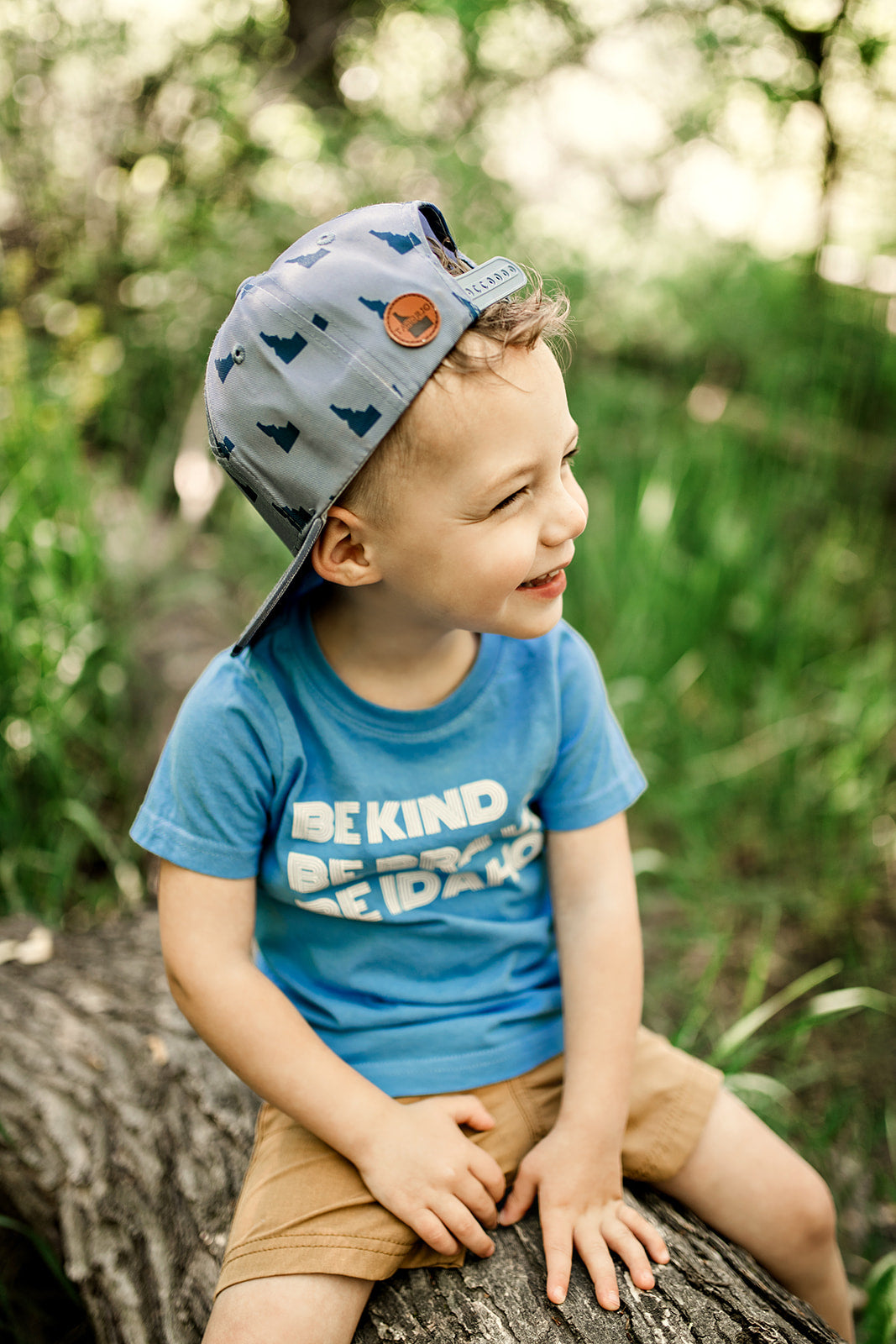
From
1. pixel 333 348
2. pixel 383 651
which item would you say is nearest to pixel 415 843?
pixel 383 651

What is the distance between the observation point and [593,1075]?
111 cm

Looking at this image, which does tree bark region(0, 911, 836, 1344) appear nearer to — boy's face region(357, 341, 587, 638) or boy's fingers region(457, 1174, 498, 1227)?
boy's fingers region(457, 1174, 498, 1227)

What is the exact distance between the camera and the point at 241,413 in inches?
37.4

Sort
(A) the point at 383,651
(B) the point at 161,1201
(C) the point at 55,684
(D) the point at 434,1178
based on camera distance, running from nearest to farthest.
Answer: (D) the point at 434,1178 < (A) the point at 383,651 < (B) the point at 161,1201 < (C) the point at 55,684

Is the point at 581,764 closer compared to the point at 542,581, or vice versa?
the point at 542,581

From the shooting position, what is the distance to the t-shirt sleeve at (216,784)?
1.04m

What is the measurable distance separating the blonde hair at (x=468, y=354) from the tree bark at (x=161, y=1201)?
82 centimetres

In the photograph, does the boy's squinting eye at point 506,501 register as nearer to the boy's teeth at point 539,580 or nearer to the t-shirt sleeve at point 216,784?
the boy's teeth at point 539,580

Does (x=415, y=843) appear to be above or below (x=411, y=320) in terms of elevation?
below

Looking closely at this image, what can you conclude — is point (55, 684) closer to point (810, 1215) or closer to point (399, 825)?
point (399, 825)

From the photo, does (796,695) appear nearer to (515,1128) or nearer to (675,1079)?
(675,1079)

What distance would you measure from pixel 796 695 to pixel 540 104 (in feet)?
8.96

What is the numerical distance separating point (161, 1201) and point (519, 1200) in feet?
1.69

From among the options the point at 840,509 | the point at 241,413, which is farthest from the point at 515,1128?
the point at 840,509
